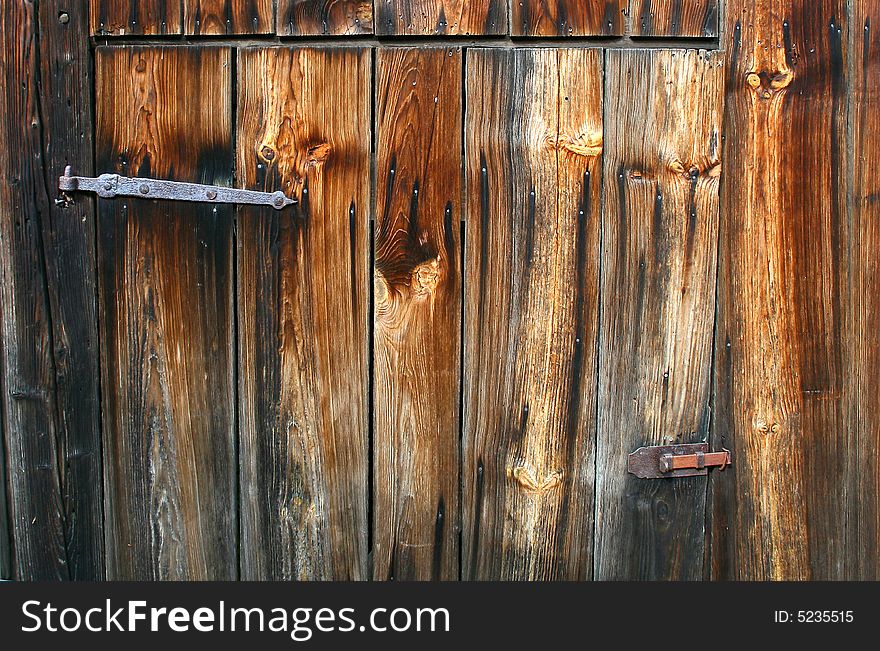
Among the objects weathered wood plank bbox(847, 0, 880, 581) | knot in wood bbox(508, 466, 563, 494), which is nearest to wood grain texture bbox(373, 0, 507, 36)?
weathered wood plank bbox(847, 0, 880, 581)

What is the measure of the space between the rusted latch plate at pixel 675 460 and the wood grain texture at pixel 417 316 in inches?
13.6

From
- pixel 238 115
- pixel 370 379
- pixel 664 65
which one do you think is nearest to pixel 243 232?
pixel 238 115

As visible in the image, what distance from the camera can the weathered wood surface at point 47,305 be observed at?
1.44 meters

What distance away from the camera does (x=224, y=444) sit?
1508mm

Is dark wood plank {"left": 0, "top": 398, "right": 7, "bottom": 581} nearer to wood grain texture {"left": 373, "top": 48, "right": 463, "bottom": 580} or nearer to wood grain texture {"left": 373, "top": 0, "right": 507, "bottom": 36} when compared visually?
wood grain texture {"left": 373, "top": 48, "right": 463, "bottom": 580}

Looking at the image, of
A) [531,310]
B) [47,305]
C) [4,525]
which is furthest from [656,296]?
[4,525]

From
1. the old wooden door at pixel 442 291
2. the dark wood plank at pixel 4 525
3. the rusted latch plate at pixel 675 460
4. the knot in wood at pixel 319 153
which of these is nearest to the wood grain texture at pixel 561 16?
the old wooden door at pixel 442 291

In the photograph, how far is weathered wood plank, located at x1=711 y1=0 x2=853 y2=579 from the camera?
4.77 feet

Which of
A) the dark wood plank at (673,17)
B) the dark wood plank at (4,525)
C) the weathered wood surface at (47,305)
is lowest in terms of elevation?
the dark wood plank at (4,525)

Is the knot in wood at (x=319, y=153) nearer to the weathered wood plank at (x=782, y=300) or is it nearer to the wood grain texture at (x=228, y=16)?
the wood grain texture at (x=228, y=16)

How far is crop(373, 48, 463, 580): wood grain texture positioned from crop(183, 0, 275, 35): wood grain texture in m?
0.22

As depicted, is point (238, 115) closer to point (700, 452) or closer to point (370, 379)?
point (370, 379)

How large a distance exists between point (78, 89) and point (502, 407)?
3.14ft

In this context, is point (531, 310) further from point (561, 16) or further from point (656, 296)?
point (561, 16)
